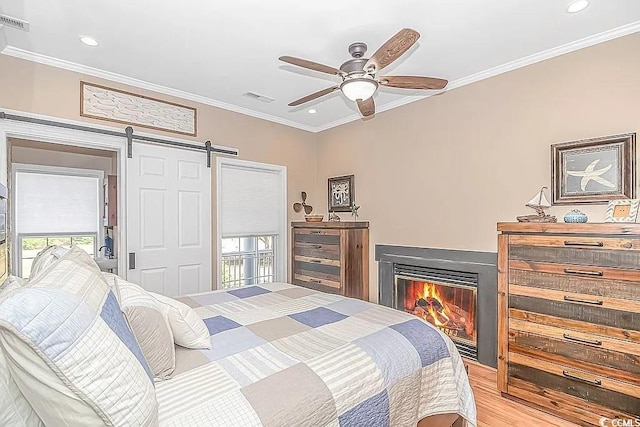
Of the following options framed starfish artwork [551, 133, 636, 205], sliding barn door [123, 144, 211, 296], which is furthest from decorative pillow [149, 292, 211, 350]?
framed starfish artwork [551, 133, 636, 205]

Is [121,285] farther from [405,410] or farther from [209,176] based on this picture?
[209,176]

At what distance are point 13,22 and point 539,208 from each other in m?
4.06

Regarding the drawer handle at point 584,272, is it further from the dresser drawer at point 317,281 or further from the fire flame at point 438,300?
the dresser drawer at point 317,281

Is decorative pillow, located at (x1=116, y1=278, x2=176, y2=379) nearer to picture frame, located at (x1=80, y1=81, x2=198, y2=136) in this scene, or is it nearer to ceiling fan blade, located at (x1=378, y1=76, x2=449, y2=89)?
ceiling fan blade, located at (x1=378, y1=76, x2=449, y2=89)

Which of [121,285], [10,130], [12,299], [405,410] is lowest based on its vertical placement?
[405,410]

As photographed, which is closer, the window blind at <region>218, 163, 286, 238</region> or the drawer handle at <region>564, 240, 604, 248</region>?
the drawer handle at <region>564, 240, 604, 248</region>

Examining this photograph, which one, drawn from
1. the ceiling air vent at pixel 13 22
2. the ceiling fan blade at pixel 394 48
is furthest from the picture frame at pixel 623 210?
the ceiling air vent at pixel 13 22

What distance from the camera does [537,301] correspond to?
2385mm

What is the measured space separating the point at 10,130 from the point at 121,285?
7.53 feet

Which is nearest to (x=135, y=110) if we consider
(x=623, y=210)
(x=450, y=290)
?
(x=450, y=290)

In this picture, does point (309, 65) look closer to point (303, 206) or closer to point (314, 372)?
point (314, 372)

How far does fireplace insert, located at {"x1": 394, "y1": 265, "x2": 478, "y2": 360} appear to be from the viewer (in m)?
3.21

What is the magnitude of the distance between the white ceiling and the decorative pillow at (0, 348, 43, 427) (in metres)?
2.15

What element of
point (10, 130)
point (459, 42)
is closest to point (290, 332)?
point (459, 42)
